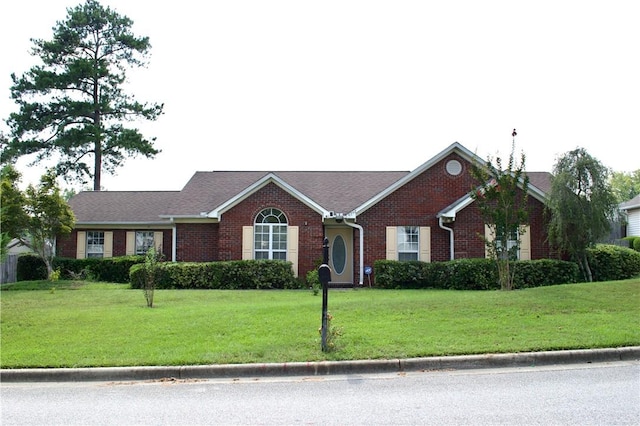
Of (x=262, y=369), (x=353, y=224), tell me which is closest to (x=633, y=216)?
(x=353, y=224)

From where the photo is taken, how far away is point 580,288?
1506 cm

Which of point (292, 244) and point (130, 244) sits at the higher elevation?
point (130, 244)

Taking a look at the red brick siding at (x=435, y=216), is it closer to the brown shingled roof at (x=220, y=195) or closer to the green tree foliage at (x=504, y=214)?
the brown shingled roof at (x=220, y=195)

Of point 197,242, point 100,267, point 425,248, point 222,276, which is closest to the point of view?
point 222,276

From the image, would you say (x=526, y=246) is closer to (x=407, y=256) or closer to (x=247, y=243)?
(x=407, y=256)

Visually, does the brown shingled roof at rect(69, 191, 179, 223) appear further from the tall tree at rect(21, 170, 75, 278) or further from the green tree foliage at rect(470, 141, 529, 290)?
the green tree foliage at rect(470, 141, 529, 290)

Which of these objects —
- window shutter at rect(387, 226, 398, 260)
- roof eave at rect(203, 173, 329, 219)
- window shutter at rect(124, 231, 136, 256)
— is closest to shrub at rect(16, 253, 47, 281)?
window shutter at rect(124, 231, 136, 256)

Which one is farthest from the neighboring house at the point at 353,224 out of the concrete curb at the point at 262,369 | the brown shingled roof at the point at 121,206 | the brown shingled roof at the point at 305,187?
the concrete curb at the point at 262,369

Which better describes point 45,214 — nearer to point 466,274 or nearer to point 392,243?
point 392,243

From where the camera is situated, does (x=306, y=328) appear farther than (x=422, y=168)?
No

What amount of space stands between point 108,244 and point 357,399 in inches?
851

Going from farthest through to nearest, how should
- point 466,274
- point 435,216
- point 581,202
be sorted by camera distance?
point 435,216, point 581,202, point 466,274

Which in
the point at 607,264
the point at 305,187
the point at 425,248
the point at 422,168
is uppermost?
the point at 422,168

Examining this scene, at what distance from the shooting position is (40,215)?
2261cm
